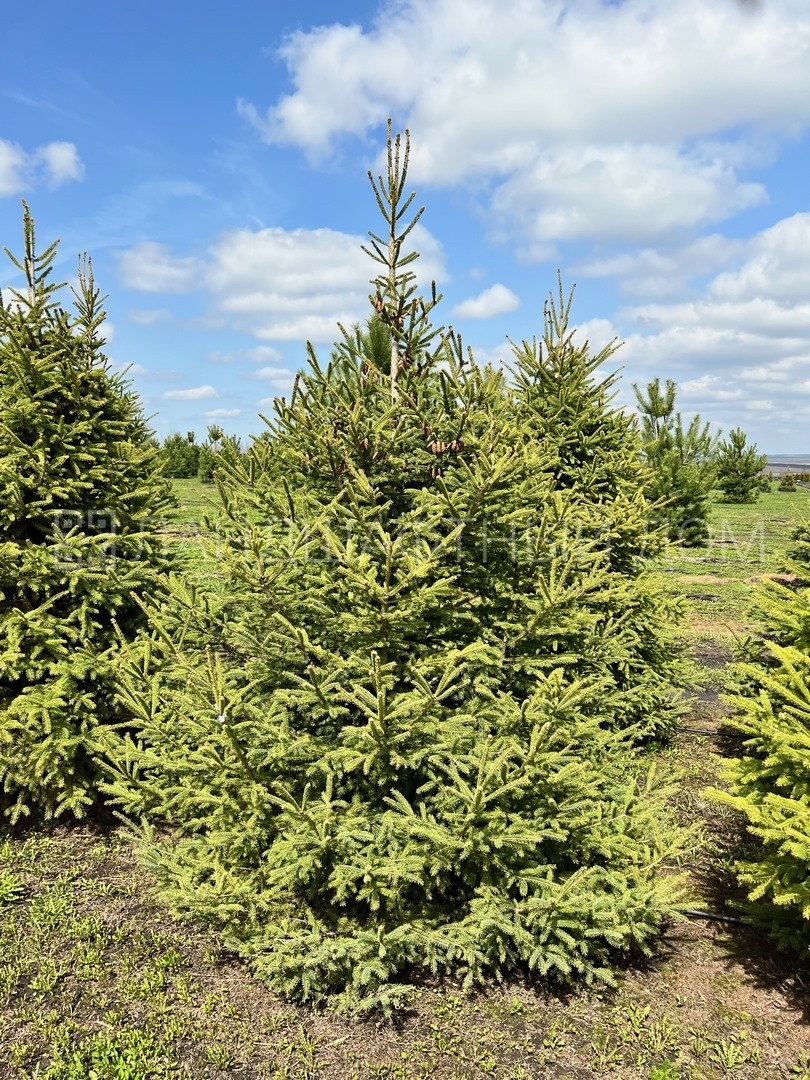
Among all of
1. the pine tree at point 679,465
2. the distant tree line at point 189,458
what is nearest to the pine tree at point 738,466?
the pine tree at point 679,465

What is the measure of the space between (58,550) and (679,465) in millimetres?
16940

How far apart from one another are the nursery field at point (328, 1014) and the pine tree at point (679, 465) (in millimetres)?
14172

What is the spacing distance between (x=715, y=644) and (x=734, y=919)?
302 inches

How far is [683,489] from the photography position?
17.6 m

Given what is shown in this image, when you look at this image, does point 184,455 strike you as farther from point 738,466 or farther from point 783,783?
point 783,783

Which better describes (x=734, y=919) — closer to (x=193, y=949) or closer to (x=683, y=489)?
(x=193, y=949)

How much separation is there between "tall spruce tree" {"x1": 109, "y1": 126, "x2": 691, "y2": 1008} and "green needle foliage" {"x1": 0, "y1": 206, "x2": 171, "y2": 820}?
1085 millimetres

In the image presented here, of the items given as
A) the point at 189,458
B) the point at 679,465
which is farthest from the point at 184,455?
the point at 679,465

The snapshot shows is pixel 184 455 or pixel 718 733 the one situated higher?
pixel 184 455

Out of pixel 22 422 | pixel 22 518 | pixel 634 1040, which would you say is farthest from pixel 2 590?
pixel 634 1040

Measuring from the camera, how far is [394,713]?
3.11m

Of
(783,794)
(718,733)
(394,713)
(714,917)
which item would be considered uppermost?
(394,713)

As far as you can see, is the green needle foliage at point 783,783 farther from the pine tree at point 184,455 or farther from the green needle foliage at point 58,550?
the pine tree at point 184,455

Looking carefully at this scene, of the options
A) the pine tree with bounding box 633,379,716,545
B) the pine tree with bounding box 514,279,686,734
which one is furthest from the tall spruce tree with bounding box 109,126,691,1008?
the pine tree with bounding box 633,379,716,545
